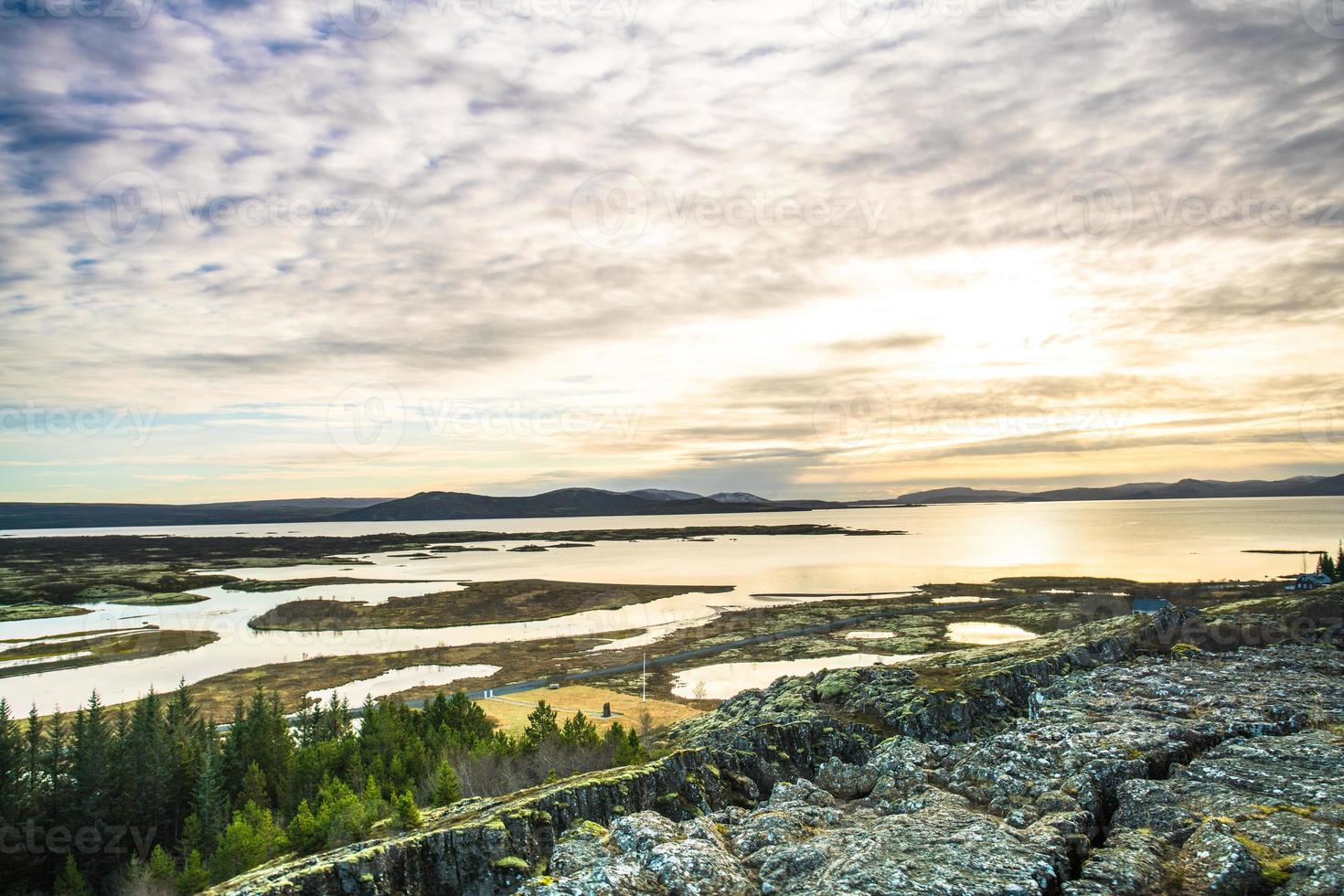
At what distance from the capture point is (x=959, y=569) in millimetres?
193250

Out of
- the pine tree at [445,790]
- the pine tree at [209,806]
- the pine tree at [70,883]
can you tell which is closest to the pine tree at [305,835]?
the pine tree at [445,790]

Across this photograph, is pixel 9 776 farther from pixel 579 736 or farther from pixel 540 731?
pixel 579 736

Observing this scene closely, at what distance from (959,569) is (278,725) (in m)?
178

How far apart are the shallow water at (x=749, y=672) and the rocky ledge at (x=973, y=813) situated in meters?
44.8

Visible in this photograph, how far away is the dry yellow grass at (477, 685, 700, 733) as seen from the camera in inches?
2751

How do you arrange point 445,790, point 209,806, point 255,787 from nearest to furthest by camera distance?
point 445,790 < point 209,806 < point 255,787

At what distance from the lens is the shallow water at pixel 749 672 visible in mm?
81500

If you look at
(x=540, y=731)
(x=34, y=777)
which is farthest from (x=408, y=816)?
(x=34, y=777)

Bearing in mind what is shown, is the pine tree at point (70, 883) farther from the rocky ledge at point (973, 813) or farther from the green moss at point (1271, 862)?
the green moss at point (1271, 862)

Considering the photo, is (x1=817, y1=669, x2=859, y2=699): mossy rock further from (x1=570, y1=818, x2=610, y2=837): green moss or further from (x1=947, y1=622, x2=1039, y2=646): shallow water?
(x1=947, y1=622, x2=1039, y2=646): shallow water

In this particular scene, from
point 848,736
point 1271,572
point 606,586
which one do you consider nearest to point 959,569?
point 1271,572

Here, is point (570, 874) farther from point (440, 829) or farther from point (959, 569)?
point (959, 569)

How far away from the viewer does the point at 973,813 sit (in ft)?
62.5

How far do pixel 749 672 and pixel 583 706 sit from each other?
2391 centimetres
